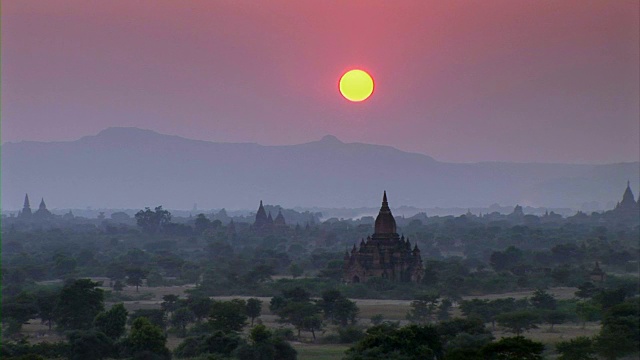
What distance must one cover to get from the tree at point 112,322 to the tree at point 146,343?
431cm

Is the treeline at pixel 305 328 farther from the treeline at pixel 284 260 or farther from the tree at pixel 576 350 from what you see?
the treeline at pixel 284 260

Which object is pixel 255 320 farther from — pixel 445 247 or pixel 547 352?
pixel 445 247

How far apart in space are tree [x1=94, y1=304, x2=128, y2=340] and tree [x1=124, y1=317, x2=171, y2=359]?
14.1 ft

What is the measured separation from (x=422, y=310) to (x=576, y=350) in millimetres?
→ 21163

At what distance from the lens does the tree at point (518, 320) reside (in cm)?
5956

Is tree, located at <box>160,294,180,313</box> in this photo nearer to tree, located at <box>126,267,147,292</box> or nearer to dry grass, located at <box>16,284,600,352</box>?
dry grass, located at <box>16,284,600,352</box>

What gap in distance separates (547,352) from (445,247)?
104073 mm

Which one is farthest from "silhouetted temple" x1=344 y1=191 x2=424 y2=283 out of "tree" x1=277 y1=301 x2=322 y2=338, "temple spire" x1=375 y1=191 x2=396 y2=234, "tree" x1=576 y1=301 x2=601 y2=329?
"tree" x1=576 y1=301 x2=601 y2=329

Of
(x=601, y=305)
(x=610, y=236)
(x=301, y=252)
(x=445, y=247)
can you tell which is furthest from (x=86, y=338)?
(x=610, y=236)

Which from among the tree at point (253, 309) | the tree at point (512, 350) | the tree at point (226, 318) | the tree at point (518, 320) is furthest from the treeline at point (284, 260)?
the tree at point (512, 350)

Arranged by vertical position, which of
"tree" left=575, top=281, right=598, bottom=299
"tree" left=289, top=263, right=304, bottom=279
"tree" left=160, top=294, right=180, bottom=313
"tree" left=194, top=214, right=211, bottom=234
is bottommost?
"tree" left=575, top=281, right=598, bottom=299

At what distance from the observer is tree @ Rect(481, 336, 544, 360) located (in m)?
39.2

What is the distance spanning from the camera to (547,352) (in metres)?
51.1

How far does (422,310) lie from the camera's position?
6738cm
